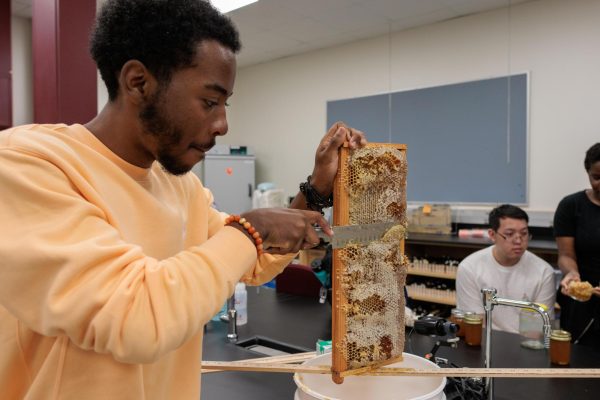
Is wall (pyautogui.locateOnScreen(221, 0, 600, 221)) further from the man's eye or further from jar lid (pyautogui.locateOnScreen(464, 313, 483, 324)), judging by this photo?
the man's eye

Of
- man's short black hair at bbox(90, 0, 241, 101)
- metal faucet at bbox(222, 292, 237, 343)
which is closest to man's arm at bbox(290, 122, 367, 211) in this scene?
man's short black hair at bbox(90, 0, 241, 101)

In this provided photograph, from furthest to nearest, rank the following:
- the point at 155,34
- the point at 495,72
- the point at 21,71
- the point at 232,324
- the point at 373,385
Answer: the point at 21,71, the point at 495,72, the point at 232,324, the point at 373,385, the point at 155,34

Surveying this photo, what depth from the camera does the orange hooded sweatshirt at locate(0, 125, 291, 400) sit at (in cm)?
65

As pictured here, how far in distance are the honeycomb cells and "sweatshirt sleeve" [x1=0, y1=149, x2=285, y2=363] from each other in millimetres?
408

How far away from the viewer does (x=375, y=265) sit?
42.9 inches

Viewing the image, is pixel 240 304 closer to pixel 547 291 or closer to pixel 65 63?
pixel 65 63

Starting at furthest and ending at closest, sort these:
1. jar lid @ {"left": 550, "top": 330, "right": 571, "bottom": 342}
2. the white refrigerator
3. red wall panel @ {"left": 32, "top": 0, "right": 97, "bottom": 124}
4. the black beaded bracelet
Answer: the white refrigerator
red wall panel @ {"left": 32, "top": 0, "right": 97, "bottom": 124}
jar lid @ {"left": 550, "top": 330, "right": 571, "bottom": 342}
the black beaded bracelet

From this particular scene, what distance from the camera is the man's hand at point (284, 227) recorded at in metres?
0.85

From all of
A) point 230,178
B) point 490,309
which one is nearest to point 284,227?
point 490,309

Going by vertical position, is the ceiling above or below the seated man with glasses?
above

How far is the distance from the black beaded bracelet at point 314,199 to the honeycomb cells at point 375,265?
4.0 inches

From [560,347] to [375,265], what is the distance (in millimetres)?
1128

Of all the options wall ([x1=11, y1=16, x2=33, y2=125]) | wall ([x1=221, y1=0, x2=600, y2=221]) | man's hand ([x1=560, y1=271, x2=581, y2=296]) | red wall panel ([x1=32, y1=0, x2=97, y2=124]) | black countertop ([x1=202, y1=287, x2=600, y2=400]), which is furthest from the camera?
wall ([x1=11, y1=16, x2=33, y2=125])

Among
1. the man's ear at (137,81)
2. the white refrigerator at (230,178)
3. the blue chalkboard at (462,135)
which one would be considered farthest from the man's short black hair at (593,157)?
the white refrigerator at (230,178)
